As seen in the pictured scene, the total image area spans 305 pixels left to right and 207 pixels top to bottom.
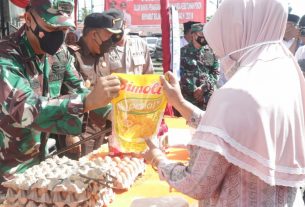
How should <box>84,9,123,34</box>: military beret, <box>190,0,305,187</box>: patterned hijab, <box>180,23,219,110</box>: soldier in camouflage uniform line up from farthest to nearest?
<box>180,23,219,110</box>: soldier in camouflage uniform
<box>84,9,123,34</box>: military beret
<box>190,0,305,187</box>: patterned hijab

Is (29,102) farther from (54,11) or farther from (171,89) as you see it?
Result: (171,89)

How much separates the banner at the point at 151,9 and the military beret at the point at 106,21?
9.24 feet

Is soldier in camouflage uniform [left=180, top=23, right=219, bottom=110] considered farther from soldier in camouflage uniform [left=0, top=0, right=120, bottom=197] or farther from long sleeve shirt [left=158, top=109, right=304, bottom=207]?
long sleeve shirt [left=158, top=109, right=304, bottom=207]

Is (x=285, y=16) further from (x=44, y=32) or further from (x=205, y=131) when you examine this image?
(x=44, y=32)

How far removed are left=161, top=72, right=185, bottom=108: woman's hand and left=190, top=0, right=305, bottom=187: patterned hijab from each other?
1.62 ft

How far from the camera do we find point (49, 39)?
1.90 meters

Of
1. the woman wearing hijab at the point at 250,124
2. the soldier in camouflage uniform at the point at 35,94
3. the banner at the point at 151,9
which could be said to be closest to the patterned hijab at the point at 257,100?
the woman wearing hijab at the point at 250,124

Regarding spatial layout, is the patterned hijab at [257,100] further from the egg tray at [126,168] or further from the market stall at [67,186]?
the egg tray at [126,168]

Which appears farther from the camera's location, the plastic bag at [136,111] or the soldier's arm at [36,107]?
the plastic bag at [136,111]

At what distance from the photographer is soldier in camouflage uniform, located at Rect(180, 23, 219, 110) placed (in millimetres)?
5104

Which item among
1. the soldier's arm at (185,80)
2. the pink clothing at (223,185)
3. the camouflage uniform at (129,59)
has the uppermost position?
the camouflage uniform at (129,59)

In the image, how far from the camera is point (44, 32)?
1868 millimetres

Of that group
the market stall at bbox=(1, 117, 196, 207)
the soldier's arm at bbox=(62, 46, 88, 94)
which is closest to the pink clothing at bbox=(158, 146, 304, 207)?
the market stall at bbox=(1, 117, 196, 207)

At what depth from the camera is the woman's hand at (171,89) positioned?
6.31 feet
